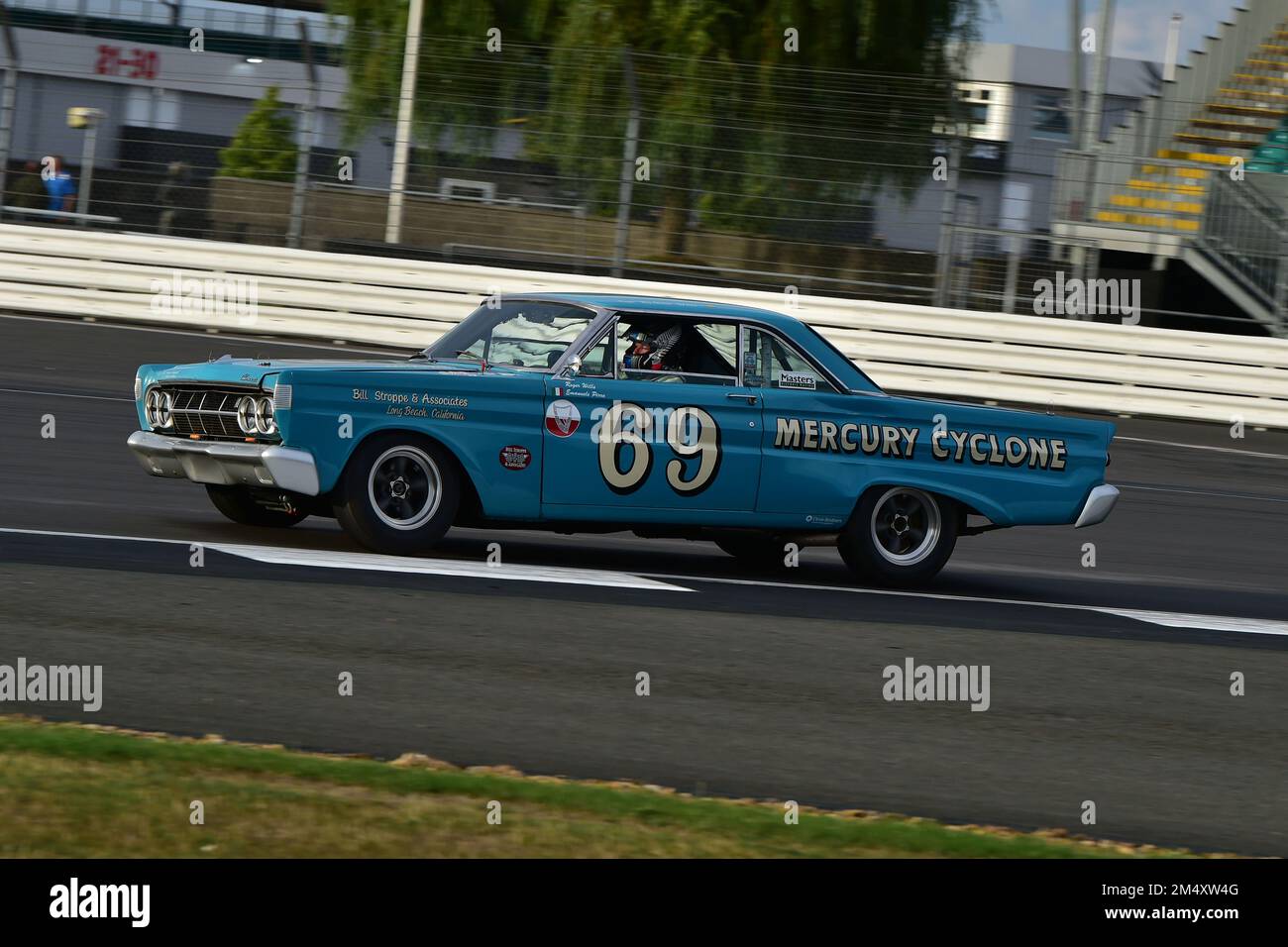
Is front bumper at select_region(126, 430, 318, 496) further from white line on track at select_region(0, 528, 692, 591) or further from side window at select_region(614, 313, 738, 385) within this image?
side window at select_region(614, 313, 738, 385)

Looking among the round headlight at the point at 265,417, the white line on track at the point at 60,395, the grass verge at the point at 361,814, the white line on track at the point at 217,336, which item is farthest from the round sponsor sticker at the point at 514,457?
the white line on track at the point at 217,336

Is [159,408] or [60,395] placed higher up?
[159,408]

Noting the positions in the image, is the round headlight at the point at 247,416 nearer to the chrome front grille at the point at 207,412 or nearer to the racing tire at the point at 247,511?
the chrome front grille at the point at 207,412

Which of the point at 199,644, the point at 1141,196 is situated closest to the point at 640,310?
the point at 199,644

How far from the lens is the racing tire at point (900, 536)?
9516 millimetres

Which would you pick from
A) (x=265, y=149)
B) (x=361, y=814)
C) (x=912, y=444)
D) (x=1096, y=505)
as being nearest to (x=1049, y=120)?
(x=265, y=149)

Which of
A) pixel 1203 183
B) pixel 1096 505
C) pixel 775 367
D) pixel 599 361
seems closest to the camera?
pixel 599 361

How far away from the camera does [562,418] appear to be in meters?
8.80

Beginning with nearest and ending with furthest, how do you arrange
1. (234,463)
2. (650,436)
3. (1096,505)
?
1. (234,463)
2. (650,436)
3. (1096,505)

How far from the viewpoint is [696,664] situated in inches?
286

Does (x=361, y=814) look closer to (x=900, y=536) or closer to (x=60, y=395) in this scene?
(x=900, y=536)

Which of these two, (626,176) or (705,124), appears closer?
(626,176)

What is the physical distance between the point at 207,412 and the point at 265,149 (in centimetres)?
1167
